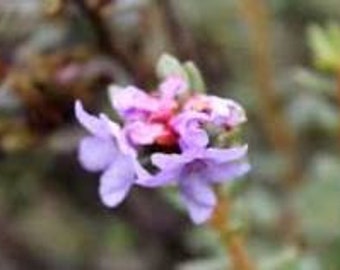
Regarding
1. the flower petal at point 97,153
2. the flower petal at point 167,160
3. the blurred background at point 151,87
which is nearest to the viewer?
the flower petal at point 167,160

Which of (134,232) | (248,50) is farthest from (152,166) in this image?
(248,50)

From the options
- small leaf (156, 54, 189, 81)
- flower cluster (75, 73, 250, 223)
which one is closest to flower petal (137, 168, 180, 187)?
flower cluster (75, 73, 250, 223)

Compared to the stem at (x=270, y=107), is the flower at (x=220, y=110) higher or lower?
lower

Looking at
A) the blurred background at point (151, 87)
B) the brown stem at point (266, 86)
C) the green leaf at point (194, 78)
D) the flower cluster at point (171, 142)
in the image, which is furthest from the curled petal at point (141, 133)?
the brown stem at point (266, 86)

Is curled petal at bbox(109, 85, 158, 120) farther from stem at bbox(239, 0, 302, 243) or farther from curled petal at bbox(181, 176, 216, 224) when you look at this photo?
stem at bbox(239, 0, 302, 243)

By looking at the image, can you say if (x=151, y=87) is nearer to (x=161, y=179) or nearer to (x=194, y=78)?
(x=194, y=78)

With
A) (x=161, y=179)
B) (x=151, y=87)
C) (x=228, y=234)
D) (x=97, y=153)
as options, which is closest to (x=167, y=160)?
(x=161, y=179)

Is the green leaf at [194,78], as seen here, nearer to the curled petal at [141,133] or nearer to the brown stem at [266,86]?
the curled petal at [141,133]
